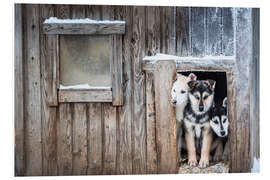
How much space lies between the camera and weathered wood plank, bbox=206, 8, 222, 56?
306 centimetres

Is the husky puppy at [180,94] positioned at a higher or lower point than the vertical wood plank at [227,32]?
lower

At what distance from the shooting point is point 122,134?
10.0 ft

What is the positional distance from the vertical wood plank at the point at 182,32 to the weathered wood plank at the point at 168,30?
0.04 meters

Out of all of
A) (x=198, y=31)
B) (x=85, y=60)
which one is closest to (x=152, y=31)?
(x=198, y=31)

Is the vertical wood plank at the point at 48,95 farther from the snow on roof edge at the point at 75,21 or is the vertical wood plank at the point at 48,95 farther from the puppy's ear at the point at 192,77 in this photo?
the puppy's ear at the point at 192,77

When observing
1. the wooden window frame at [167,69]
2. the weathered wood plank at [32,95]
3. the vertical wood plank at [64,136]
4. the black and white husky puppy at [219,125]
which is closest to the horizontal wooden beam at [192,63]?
the wooden window frame at [167,69]

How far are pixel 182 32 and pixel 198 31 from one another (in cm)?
15

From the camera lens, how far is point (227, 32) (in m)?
3.08

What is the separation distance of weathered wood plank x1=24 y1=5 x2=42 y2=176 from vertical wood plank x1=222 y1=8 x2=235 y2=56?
172cm

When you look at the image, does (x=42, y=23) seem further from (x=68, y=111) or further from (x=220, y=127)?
(x=220, y=127)

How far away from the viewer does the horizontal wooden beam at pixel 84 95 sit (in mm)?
3004

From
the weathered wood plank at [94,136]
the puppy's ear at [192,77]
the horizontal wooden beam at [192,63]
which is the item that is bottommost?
the weathered wood plank at [94,136]

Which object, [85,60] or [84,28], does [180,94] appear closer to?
[85,60]

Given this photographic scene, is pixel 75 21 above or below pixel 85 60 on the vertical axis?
above
